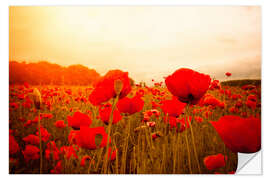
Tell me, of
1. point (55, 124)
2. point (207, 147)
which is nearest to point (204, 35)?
point (207, 147)

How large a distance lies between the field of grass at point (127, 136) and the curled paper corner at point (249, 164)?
59 mm

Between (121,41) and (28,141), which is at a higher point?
(121,41)

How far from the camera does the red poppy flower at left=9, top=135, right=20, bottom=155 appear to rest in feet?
6.21

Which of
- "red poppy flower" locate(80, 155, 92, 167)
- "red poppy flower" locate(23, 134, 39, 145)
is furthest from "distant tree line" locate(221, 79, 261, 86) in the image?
"red poppy flower" locate(23, 134, 39, 145)

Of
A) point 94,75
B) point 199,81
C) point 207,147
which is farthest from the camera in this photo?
point 94,75

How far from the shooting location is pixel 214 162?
173 cm

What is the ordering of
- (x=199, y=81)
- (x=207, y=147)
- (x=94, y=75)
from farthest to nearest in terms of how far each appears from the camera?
(x=94, y=75)
(x=207, y=147)
(x=199, y=81)

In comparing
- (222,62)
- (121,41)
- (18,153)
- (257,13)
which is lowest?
(18,153)

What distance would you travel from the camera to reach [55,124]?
1.90m

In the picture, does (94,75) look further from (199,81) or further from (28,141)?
(199,81)

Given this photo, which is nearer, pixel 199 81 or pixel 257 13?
pixel 199 81

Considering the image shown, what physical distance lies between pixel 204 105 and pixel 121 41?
2.57 ft

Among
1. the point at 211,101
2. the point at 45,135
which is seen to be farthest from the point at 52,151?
the point at 211,101

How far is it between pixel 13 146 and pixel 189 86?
55.4 inches
